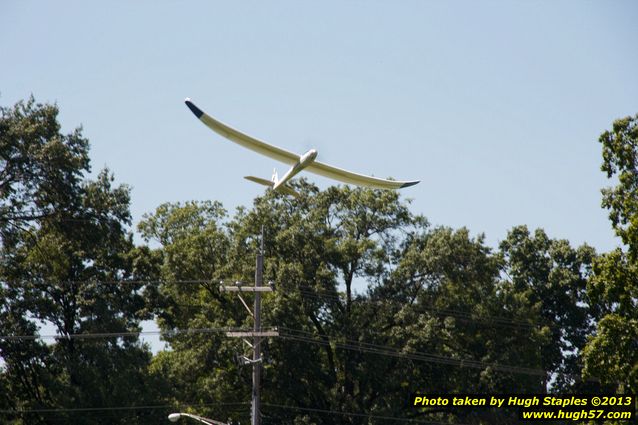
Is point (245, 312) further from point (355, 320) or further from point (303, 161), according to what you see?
point (303, 161)

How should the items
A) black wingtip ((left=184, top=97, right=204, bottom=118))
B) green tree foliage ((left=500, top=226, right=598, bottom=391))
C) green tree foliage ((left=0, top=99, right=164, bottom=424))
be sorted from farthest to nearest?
green tree foliage ((left=500, top=226, right=598, bottom=391)) → green tree foliage ((left=0, top=99, right=164, bottom=424)) → black wingtip ((left=184, top=97, right=204, bottom=118))

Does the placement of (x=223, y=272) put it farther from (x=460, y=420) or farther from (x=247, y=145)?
(x=247, y=145)

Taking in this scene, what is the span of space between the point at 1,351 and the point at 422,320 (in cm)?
1705

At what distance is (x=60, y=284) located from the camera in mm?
50094

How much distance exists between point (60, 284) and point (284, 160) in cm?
1687

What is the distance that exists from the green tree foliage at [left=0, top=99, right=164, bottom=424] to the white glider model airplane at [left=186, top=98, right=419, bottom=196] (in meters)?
10.7

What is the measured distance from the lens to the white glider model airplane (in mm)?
35162

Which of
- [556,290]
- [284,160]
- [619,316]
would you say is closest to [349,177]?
[284,160]

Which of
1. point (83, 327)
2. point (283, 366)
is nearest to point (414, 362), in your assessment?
point (283, 366)

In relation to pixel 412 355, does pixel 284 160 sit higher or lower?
higher

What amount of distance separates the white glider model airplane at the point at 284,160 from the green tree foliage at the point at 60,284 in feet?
35.0

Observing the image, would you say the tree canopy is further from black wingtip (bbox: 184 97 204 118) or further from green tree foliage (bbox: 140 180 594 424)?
black wingtip (bbox: 184 97 204 118)

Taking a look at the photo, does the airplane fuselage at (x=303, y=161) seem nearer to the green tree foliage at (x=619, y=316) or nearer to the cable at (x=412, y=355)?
the green tree foliage at (x=619, y=316)

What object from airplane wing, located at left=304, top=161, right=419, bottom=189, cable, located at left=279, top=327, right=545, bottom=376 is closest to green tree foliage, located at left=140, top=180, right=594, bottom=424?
cable, located at left=279, top=327, right=545, bottom=376
